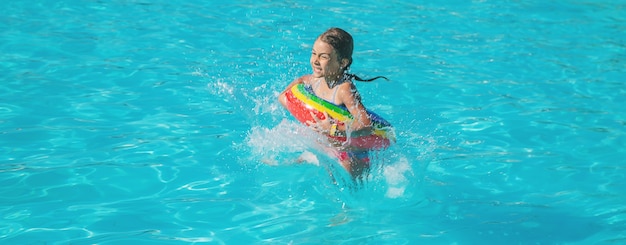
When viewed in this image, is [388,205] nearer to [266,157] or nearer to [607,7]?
[266,157]

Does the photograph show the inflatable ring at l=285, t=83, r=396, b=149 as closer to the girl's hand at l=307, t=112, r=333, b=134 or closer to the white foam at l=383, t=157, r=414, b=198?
the girl's hand at l=307, t=112, r=333, b=134

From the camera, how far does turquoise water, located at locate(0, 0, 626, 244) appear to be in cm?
491

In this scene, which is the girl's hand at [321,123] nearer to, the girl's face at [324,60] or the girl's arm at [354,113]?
the girl's arm at [354,113]

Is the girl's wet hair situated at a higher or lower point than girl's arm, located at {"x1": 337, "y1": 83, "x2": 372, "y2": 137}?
higher

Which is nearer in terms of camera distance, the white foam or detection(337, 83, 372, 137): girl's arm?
detection(337, 83, 372, 137): girl's arm

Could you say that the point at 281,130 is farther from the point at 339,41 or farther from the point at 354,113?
the point at 339,41

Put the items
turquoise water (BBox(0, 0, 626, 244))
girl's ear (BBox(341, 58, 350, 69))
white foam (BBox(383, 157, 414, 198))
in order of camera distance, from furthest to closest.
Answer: white foam (BBox(383, 157, 414, 198)), girl's ear (BBox(341, 58, 350, 69)), turquoise water (BBox(0, 0, 626, 244))

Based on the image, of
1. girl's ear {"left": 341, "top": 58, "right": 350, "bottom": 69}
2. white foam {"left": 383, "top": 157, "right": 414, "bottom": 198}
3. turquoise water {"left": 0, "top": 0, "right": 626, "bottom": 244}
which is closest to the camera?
turquoise water {"left": 0, "top": 0, "right": 626, "bottom": 244}

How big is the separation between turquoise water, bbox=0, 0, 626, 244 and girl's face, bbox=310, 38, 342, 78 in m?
0.46

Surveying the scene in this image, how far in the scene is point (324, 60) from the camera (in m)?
4.96

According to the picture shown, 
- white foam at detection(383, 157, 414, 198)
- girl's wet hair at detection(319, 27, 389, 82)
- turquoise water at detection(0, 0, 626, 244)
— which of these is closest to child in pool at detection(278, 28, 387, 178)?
girl's wet hair at detection(319, 27, 389, 82)

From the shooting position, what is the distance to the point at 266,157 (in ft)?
19.1

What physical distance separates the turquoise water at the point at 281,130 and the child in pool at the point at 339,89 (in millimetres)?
161

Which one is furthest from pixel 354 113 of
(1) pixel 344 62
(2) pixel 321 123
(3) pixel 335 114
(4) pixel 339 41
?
(4) pixel 339 41
